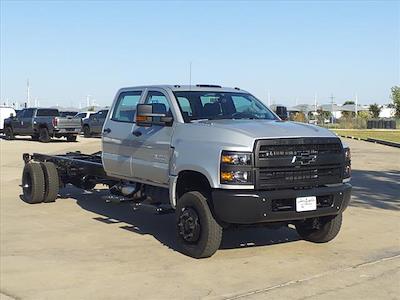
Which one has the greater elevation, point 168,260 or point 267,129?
point 267,129

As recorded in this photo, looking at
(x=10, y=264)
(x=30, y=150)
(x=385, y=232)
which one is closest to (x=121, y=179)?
(x=10, y=264)

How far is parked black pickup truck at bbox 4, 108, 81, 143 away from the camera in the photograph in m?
29.8

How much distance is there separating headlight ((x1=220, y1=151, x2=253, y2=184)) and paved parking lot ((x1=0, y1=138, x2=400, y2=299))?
38.0 inches

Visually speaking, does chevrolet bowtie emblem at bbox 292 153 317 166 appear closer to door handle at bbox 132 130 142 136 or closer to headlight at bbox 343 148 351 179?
headlight at bbox 343 148 351 179

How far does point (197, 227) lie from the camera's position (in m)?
6.51

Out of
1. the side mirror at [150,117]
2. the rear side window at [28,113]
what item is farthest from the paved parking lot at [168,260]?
the rear side window at [28,113]

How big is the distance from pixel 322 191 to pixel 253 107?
1.92 meters

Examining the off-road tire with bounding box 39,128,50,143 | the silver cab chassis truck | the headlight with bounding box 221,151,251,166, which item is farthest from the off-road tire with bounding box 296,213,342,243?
the off-road tire with bounding box 39,128,50,143

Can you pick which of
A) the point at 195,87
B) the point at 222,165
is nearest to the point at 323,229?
the point at 222,165

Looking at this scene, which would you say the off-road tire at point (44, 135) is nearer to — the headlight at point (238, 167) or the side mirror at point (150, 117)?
the side mirror at point (150, 117)

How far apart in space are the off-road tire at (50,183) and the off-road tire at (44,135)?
20554 mm

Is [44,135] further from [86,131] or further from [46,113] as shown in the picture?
[86,131]

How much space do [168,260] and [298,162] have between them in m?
1.85

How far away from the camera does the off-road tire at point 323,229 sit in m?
7.22
